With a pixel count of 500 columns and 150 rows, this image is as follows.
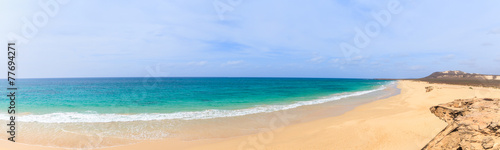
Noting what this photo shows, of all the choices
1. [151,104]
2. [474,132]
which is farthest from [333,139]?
[151,104]

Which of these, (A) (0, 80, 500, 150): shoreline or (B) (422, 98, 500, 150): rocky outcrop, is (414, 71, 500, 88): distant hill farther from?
(B) (422, 98, 500, 150): rocky outcrop

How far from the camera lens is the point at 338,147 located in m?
6.73

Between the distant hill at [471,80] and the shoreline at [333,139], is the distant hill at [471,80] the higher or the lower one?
the higher one

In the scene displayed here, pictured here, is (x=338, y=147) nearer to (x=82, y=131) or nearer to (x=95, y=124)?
(x=82, y=131)

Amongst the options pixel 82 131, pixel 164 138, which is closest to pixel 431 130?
pixel 164 138

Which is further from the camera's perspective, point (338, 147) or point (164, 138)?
point (164, 138)

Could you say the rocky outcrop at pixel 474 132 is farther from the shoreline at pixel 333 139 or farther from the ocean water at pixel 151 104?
the ocean water at pixel 151 104

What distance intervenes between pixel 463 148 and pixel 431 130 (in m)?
5.39

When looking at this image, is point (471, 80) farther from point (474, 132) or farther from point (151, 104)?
point (151, 104)

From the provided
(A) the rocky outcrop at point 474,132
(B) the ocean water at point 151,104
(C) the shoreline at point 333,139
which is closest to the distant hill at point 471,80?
(B) the ocean water at point 151,104

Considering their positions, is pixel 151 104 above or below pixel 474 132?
below

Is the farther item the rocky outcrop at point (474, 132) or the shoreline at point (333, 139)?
the shoreline at point (333, 139)

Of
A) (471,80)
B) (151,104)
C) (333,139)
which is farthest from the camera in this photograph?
(471,80)

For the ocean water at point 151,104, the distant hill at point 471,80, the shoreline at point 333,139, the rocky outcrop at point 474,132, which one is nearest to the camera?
the rocky outcrop at point 474,132
